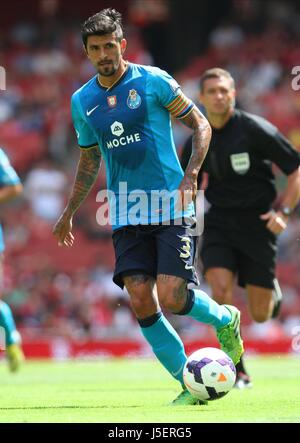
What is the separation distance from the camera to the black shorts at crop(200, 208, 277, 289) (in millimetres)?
9555

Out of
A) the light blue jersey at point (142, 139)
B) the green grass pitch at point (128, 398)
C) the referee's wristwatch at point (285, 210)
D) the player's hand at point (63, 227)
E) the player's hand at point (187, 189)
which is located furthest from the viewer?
the referee's wristwatch at point (285, 210)

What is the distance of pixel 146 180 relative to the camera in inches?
283

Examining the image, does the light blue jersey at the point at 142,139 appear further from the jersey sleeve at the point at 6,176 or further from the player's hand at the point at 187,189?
the jersey sleeve at the point at 6,176

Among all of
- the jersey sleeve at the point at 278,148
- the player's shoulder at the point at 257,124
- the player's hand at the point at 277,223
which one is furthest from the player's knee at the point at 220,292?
the player's shoulder at the point at 257,124

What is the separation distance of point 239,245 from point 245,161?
2.61 feet

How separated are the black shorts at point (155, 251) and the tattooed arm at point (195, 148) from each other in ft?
1.20

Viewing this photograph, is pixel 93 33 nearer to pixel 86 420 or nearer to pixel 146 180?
pixel 146 180

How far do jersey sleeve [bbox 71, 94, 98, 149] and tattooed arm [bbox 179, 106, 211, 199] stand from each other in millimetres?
707

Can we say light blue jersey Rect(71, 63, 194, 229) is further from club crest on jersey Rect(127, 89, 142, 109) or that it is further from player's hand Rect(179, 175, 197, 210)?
player's hand Rect(179, 175, 197, 210)

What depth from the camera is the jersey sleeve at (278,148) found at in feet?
30.2

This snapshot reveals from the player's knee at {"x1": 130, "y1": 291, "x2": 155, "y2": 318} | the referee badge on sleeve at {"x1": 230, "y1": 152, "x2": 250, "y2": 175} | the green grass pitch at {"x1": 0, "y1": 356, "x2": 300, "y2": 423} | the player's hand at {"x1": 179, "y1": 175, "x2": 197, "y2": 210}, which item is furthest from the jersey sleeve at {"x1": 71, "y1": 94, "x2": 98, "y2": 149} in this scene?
the referee badge on sleeve at {"x1": 230, "y1": 152, "x2": 250, "y2": 175}

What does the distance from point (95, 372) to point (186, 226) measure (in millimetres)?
5978

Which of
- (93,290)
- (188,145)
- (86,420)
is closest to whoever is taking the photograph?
(86,420)
